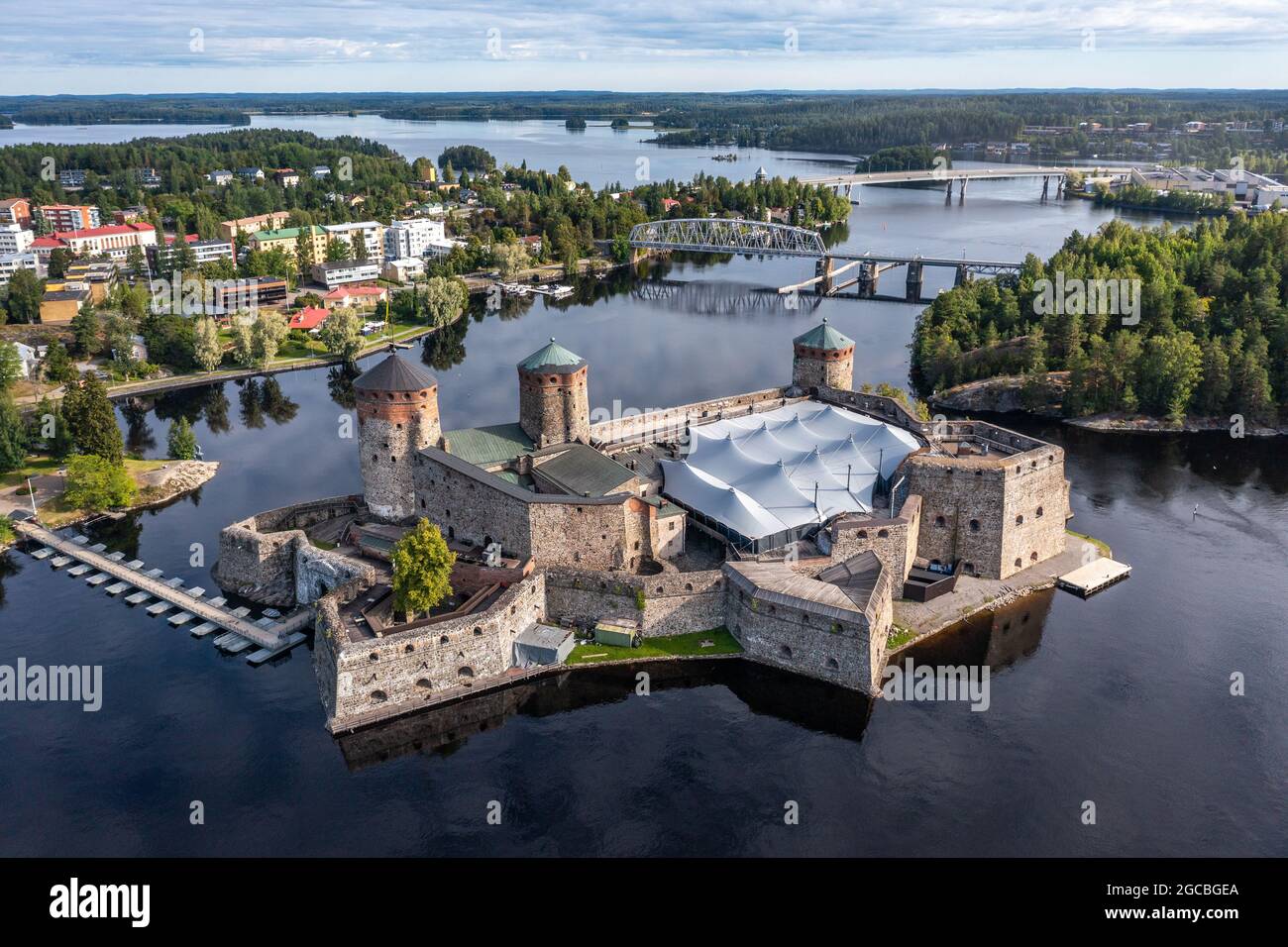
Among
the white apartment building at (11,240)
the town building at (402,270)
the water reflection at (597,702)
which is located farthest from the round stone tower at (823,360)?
the white apartment building at (11,240)

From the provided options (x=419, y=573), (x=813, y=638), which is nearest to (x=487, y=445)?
(x=419, y=573)

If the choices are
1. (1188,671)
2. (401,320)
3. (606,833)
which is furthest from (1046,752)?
(401,320)

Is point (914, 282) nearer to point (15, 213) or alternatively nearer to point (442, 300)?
point (442, 300)

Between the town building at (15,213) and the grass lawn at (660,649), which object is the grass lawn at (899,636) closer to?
the grass lawn at (660,649)

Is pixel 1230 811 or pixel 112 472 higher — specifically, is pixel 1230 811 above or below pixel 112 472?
below
